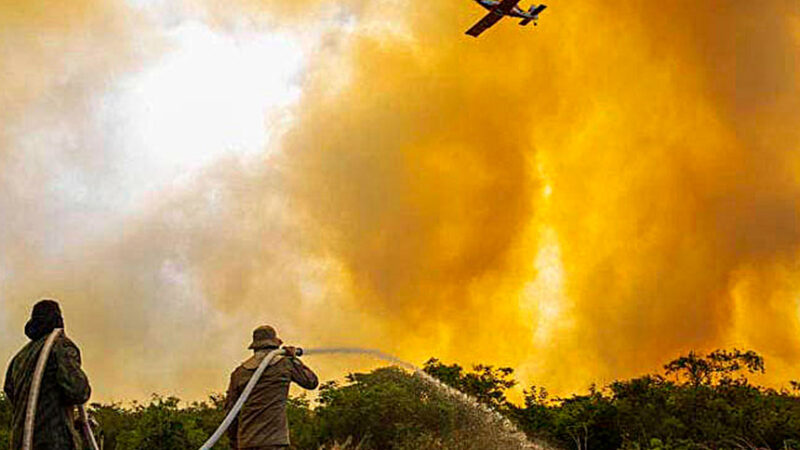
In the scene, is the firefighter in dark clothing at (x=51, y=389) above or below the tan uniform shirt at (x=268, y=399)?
below

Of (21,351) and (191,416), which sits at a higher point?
(191,416)

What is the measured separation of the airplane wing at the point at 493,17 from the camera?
46844 mm

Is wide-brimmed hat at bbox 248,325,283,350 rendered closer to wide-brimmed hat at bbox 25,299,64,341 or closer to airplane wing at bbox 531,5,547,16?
wide-brimmed hat at bbox 25,299,64,341

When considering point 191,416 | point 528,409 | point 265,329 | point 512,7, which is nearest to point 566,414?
point 528,409

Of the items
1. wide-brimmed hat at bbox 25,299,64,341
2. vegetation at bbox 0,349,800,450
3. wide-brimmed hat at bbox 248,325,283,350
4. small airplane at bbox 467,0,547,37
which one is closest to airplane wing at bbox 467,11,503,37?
small airplane at bbox 467,0,547,37

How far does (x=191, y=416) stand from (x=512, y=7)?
28.6 meters

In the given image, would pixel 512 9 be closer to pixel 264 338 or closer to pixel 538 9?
pixel 538 9

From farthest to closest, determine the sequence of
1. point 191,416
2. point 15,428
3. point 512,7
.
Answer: point 512,7 < point 191,416 < point 15,428

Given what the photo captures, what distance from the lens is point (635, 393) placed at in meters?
28.8

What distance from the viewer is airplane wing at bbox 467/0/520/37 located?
1844 inches

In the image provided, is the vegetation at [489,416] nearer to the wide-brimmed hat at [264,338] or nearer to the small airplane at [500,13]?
the wide-brimmed hat at [264,338]

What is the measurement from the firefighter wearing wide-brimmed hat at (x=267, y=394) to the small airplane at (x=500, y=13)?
36.7 m

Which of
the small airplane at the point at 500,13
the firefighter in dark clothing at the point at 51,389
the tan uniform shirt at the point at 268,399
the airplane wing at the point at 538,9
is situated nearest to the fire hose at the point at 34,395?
the firefighter in dark clothing at the point at 51,389

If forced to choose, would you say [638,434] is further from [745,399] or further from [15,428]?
[15,428]
